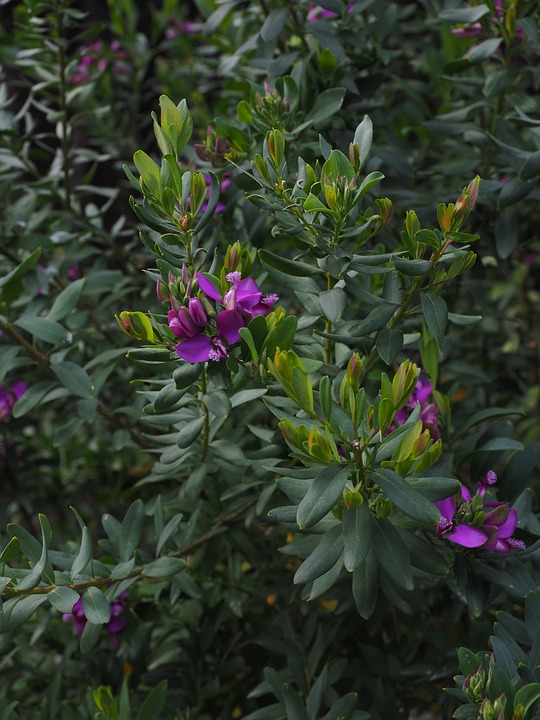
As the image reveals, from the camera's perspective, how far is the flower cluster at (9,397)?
1689 millimetres

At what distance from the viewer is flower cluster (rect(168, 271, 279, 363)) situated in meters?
0.96

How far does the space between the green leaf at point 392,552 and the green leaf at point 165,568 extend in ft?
1.09

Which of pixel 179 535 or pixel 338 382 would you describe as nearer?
pixel 338 382

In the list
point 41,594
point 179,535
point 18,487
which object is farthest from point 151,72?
point 41,594

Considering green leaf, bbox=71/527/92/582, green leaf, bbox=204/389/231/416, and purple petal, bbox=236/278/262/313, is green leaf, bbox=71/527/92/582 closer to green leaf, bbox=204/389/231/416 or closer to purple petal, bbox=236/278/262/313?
green leaf, bbox=204/389/231/416

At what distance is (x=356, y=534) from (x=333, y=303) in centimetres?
30

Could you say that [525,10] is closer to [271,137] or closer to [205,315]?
[271,137]

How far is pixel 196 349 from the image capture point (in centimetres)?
98

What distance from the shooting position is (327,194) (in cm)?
98

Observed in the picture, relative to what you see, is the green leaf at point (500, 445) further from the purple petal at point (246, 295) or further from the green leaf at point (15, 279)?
the green leaf at point (15, 279)

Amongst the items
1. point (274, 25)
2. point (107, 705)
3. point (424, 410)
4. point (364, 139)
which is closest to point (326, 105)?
point (274, 25)

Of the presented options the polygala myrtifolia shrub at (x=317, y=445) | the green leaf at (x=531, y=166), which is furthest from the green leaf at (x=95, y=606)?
the green leaf at (x=531, y=166)

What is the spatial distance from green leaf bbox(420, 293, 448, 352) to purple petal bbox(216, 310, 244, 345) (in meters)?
0.24

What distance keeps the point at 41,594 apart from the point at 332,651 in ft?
2.36
